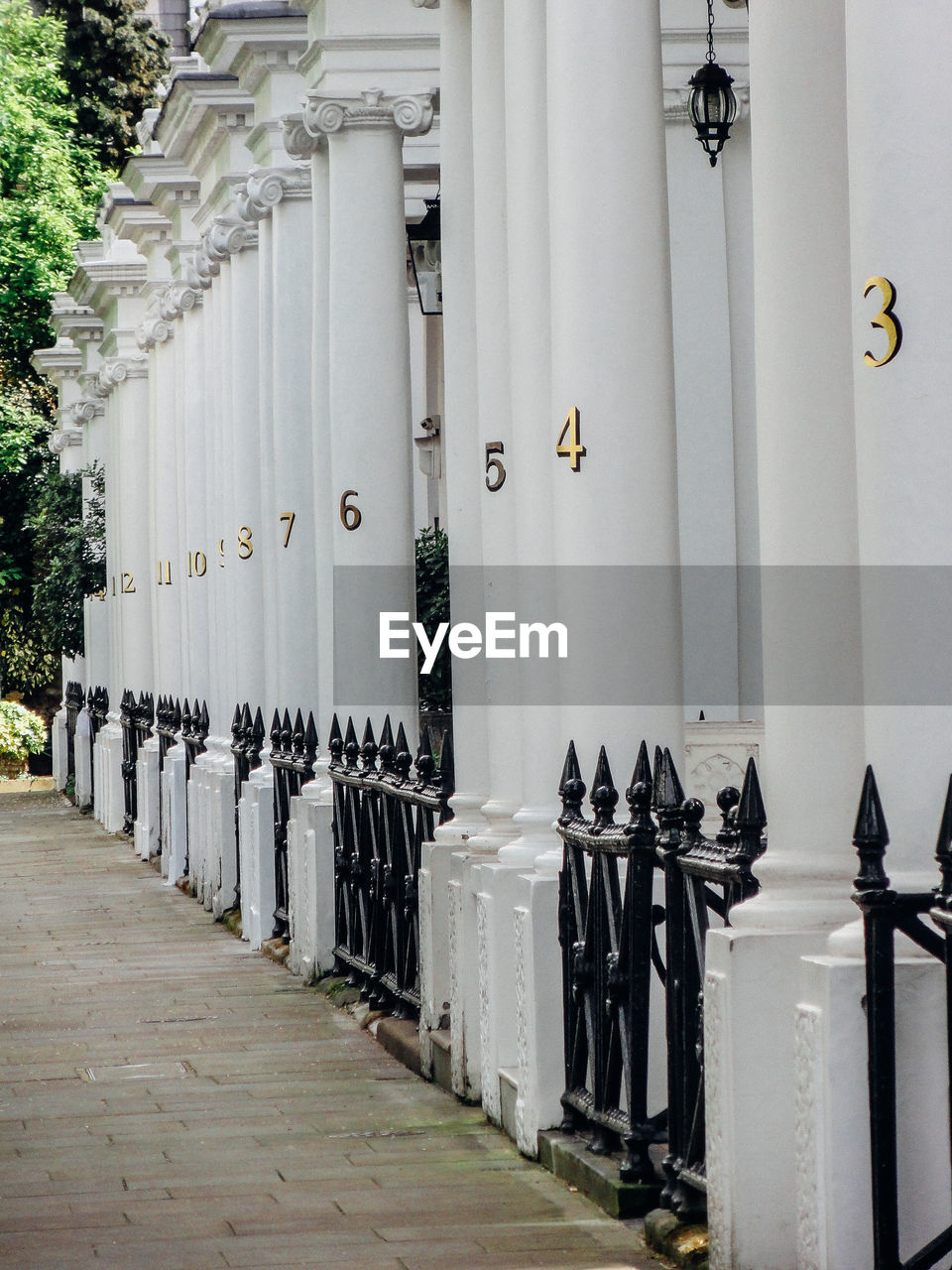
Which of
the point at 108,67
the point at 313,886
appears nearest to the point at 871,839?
the point at 313,886

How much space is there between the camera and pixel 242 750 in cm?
1664

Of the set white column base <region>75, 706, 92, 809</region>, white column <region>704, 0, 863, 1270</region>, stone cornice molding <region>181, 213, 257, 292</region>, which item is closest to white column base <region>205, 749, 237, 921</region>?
stone cornice molding <region>181, 213, 257, 292</region>

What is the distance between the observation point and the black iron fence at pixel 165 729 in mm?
22266

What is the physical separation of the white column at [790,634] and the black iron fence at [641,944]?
0.65ft

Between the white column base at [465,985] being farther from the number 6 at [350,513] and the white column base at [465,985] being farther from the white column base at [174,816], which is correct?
the white column base at [174,816]

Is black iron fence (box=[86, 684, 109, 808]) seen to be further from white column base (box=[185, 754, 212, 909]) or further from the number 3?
the number 3

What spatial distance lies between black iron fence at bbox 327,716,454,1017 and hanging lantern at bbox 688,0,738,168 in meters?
3.45

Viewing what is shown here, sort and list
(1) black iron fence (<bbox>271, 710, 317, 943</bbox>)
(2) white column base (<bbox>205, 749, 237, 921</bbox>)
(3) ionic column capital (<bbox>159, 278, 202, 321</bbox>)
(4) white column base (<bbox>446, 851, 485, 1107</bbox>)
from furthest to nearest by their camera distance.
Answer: (3) ionic column capital (<bbox>159, 278, 202, 321</bbox>), (2) white column base (<bbox>205, 749, 237, 921</bbox>), (1) black iron fence (<bbox>271, 710, 317, 943</bbox>), (4) white column base (<bbox>446, 851, 485, 1107</bbox>)

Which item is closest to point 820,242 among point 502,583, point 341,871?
point 502,583

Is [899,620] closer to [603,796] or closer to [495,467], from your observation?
[603,796]

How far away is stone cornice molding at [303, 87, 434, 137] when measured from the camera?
522 inches

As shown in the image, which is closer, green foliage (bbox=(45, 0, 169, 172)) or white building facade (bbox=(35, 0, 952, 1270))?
white building facade (bbox=(35, 0, 952, 1270))

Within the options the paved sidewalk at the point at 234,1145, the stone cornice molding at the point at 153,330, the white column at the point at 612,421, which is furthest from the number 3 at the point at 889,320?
the stone cornice molding at the point at 153,330

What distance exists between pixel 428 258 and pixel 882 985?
10381mm
